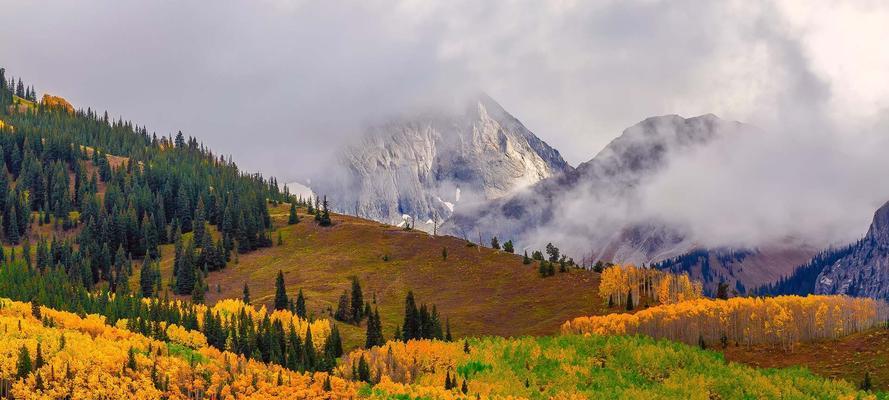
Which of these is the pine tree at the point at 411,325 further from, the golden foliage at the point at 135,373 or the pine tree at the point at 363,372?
the golden foliage at the point at 135,373

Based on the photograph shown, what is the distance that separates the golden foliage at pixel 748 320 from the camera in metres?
150

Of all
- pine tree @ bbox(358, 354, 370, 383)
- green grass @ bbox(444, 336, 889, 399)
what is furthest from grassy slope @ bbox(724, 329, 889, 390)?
pine tree @ bbox(358, 354, 370, 383)

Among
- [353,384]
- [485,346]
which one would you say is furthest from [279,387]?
[485,346]

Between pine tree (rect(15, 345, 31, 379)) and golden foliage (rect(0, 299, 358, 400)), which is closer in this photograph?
pine tree (rect(15, 345, 31, 379))

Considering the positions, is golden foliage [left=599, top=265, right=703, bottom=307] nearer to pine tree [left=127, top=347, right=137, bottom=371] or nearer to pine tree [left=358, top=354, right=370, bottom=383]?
pine tree [left=358, top=354, right=370, bottom=383]

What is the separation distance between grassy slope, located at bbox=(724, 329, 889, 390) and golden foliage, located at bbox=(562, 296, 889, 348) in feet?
13.4

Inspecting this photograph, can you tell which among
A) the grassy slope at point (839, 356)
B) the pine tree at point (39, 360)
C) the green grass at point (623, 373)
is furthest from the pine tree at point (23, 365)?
the grassy slope at point (839, 356)

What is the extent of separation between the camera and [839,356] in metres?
135

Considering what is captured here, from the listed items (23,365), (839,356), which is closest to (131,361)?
(23,365)

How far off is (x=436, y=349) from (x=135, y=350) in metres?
51.2

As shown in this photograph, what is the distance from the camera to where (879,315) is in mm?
159625

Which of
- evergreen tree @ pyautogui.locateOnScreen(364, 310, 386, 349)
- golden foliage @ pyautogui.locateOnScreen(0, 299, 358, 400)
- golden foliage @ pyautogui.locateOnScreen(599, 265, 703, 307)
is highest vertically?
golden foliage @ pyautogui.locateOnScreen(599, 265, 703, 307)

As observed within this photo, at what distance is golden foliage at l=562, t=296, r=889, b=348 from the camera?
493 feet

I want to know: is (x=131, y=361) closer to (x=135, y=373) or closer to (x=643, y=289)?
(x=135, y=373)
